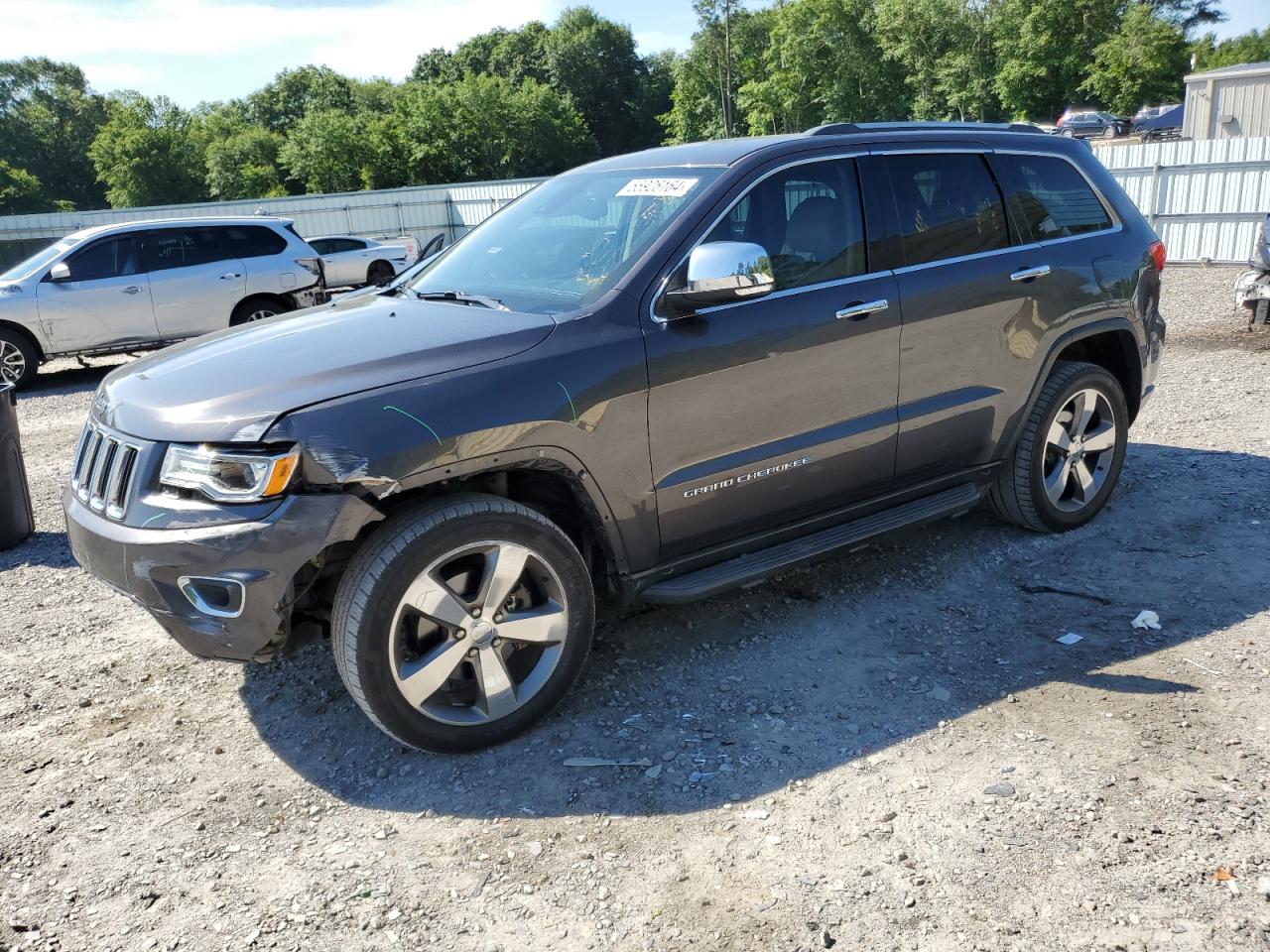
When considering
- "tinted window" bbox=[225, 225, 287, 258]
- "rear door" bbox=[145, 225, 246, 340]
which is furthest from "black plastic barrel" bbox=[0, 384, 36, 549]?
"tinted window" bbox=[225, 225, 287, 258]

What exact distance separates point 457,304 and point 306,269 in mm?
9440

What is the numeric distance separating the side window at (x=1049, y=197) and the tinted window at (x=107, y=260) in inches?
399

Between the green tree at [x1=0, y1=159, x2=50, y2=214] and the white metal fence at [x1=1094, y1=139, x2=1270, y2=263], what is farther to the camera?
the green tree at [x1=0, y1=159, x2=50, y2=214]

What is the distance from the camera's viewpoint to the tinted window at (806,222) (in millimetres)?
3824

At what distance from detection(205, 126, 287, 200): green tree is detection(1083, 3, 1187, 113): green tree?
174ft

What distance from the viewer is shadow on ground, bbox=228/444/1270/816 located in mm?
3229

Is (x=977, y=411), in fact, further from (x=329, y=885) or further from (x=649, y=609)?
(x=329, y=885)

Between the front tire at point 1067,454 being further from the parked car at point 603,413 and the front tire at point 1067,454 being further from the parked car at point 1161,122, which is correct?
Answer: the parked car at point 1161,122

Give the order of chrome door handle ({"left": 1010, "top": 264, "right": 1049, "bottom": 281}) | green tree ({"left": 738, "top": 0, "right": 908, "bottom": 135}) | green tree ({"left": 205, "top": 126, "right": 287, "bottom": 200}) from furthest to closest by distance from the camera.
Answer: green tree ({"left": 205, "top": 126, "right": 287, "bottom": 200})
green tree ({"left": 738, "top": 0, "right": 908, "bottom": 135})
chrome door handle ({"left": 1010, "top": 264, "right": 1049, "bottom": 281})

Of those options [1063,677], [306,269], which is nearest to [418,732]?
[1063,677]

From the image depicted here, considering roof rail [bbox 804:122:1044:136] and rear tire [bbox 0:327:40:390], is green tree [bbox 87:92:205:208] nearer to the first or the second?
rear tire [bbox 0:327:40:390]

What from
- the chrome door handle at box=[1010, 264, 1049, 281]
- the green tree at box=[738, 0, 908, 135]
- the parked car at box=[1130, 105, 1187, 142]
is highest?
the green tree at box=[738, 0, 908, 135]

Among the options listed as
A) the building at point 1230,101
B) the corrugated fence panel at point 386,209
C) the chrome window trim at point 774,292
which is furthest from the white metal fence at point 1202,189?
the building at point 1230,101

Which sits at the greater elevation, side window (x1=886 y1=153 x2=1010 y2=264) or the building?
the building
